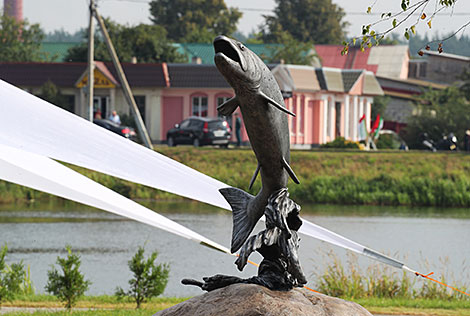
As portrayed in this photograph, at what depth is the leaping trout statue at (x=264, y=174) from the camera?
473 cm

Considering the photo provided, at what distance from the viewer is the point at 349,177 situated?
26516mm

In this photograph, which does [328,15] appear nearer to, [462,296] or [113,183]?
[113,183]

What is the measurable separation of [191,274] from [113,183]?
13067 mm

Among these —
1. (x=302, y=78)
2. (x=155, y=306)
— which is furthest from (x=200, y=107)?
(x=155, y=306)

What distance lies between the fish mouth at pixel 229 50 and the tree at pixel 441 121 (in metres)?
36.8

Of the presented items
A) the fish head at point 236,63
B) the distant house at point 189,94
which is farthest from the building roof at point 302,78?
the fish head at point 236,63

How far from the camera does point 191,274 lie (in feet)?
41.9

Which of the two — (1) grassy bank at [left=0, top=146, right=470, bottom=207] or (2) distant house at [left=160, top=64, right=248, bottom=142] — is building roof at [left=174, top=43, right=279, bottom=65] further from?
(1) grassy bank at [left=0, top=146, right=470, bottom=207]

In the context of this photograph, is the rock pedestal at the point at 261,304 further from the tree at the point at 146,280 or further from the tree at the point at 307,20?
the tree at the point at 307,20

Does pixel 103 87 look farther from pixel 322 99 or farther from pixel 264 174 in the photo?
pixel 264 174

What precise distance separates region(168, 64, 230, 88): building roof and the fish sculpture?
34.8 m

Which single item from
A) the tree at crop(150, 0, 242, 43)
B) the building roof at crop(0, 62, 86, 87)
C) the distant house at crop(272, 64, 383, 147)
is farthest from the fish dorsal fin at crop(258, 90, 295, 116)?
the tree at crop(150, 0, 242, 43)

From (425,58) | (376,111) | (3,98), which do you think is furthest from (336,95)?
(3,98)

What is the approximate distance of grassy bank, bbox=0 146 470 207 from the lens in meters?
25.2
